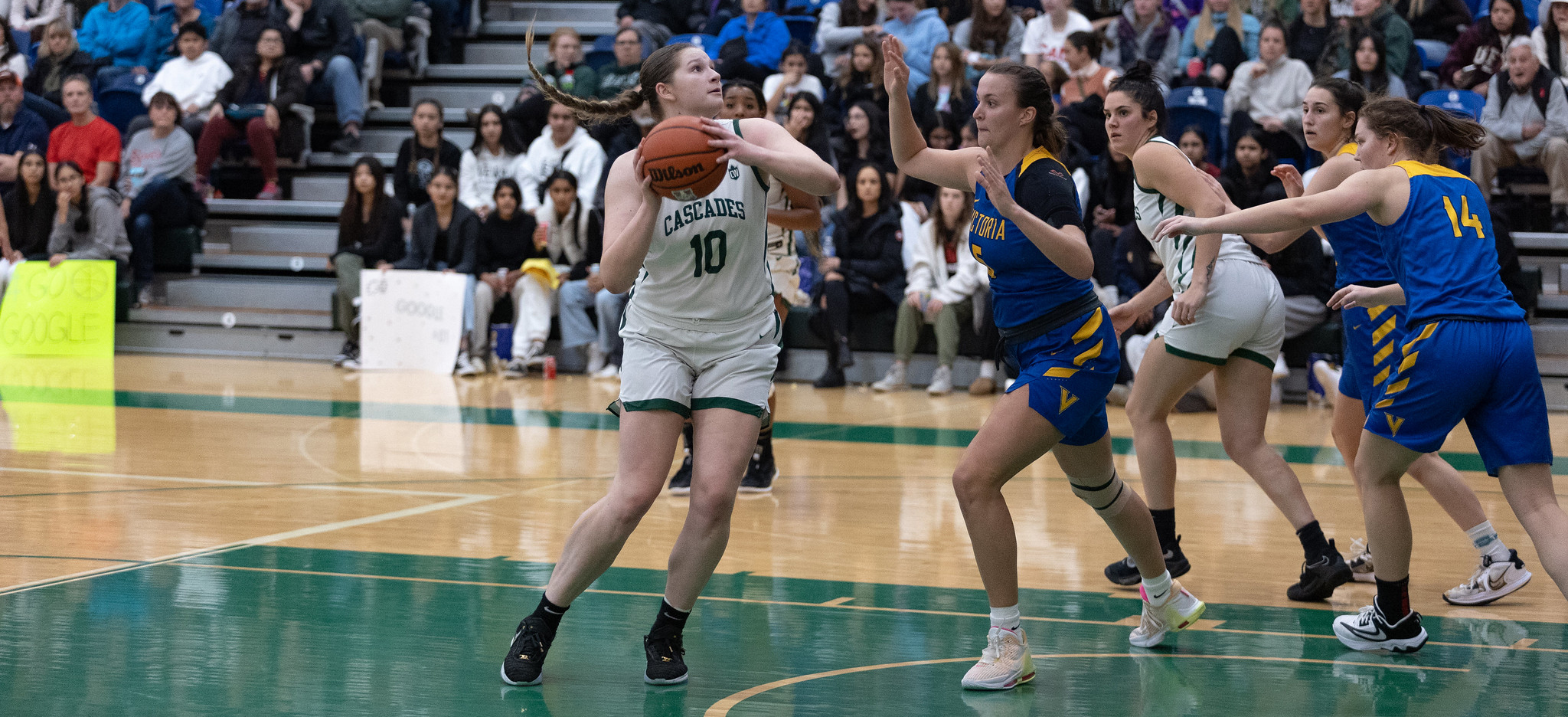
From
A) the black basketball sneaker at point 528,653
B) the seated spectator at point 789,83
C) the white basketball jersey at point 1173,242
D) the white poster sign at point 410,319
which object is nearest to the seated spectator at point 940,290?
the seated spectator at point 789,83

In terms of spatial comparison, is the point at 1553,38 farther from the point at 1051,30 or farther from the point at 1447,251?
the point at 1447,251

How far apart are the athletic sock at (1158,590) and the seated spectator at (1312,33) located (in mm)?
9136

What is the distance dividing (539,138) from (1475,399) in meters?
10.1

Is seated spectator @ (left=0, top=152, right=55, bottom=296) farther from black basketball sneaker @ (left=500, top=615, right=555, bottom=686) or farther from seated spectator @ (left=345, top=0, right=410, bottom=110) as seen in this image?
black basketball sneaker @ (left=500, top=615, right=555, bottom=686)

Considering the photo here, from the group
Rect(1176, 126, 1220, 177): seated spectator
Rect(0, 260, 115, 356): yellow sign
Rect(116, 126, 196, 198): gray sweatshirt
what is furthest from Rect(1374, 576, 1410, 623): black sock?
Rect(116, 126, 196, 198): gray sweatshirt

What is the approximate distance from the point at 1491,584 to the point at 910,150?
249 centimetres

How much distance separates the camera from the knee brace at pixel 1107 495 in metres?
3.93

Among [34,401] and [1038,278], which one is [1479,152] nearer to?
[1038,278]

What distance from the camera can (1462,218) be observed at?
12.8 ft

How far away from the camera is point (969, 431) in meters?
8.78

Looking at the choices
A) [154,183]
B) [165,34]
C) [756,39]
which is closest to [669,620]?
[756,39]

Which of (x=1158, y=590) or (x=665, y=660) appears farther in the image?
(x=1158, y=590)

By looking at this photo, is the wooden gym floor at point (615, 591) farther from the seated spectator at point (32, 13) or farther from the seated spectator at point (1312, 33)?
the seated spectator at point (32, 13)

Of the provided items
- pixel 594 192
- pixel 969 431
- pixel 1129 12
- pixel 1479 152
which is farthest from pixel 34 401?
pixel 1479 152
